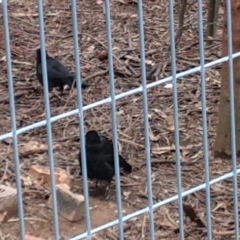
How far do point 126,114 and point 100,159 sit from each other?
57.4 inches

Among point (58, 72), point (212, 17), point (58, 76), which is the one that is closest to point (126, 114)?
point (58, 76)

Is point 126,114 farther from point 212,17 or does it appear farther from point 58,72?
point 212,17

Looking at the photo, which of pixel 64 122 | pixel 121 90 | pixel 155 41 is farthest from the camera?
pixel 155 41

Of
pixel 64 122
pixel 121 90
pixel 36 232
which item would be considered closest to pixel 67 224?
pixel 36 232

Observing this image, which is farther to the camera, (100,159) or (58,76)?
(58,76)

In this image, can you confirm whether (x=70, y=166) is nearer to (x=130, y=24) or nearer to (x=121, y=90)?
(x=121, y=90)

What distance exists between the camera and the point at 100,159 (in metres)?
6.02

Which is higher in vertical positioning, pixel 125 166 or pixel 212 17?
pixel 212 17

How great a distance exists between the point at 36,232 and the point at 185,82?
293 cm

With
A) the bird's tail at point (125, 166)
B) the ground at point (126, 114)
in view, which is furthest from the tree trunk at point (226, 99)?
the bird's tail at point (125, 166)

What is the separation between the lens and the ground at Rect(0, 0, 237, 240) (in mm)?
5688

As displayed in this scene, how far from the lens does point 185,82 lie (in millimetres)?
8062

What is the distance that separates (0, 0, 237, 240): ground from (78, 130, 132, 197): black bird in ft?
0.51

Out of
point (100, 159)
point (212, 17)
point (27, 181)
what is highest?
point (212, 17)
